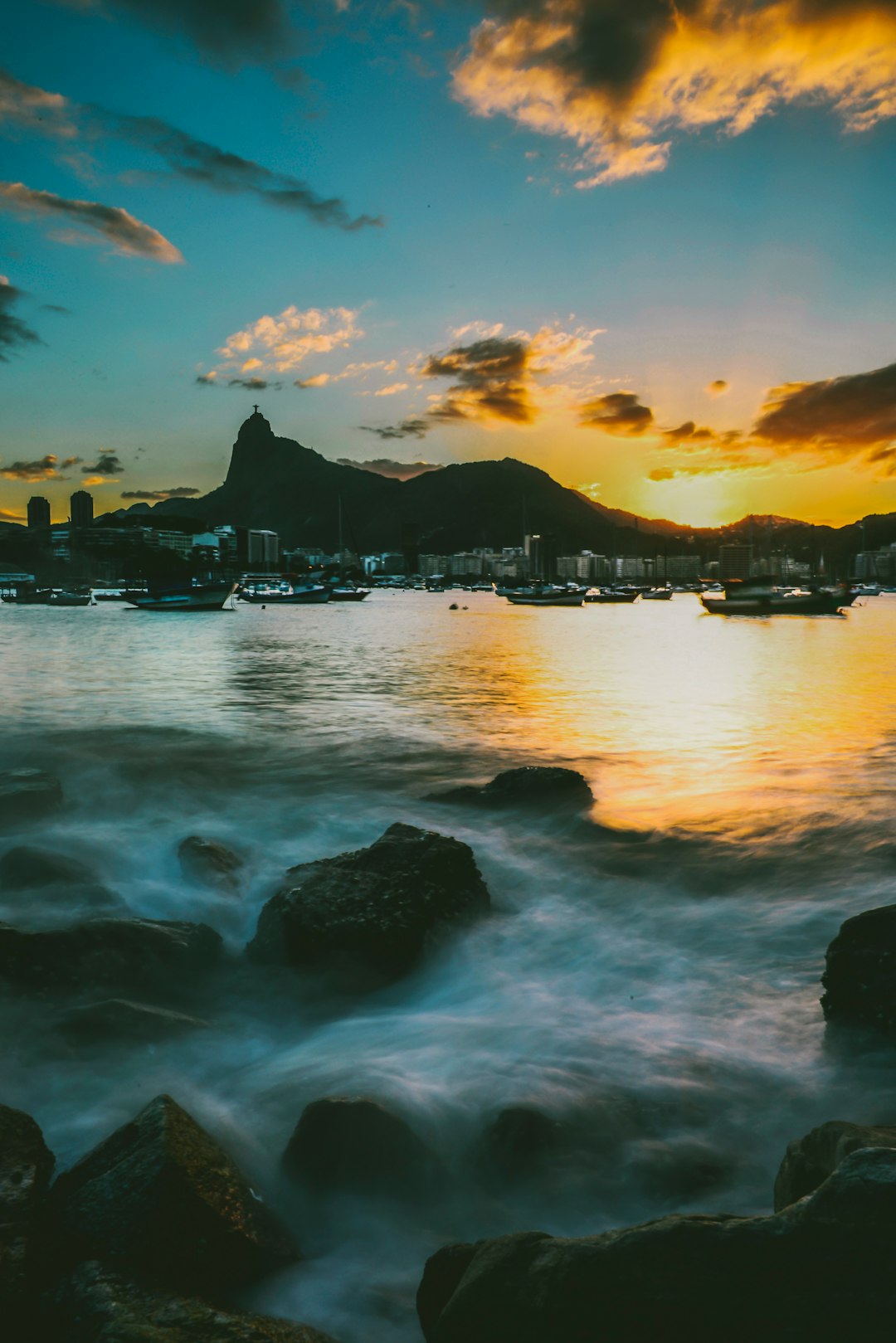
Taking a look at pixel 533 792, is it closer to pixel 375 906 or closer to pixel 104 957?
pixel 375 906

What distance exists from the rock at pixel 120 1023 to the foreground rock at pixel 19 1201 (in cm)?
158

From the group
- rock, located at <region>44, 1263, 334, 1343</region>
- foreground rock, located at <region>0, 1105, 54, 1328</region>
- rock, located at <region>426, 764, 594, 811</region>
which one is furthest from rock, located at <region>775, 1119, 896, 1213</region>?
rock, located at <region>426, 764, 594, 811</region>

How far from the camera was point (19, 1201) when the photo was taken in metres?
2.92

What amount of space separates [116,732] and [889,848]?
13.3m

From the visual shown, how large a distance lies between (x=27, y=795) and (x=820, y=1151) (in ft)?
31.0

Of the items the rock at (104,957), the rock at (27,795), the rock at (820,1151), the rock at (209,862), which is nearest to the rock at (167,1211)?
the rock at (820,1151)

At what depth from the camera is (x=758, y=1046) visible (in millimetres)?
4996

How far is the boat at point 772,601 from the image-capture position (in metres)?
69.6

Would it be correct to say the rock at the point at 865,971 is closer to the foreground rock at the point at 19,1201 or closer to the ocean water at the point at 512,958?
the ocean water at the point at 512,958

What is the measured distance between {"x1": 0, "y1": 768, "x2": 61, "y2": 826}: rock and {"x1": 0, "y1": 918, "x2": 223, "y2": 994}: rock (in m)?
4.25

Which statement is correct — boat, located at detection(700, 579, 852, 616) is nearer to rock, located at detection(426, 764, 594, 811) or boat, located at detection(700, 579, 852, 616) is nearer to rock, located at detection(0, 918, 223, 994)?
rock, located at detection(426, 764, 594, 811)

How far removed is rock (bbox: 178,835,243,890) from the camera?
7879 mm

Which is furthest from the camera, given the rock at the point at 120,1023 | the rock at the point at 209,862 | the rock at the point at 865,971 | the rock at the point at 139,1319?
the rock at the point at 209,862

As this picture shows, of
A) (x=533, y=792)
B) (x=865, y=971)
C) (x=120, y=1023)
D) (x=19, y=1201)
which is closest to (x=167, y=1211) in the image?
(x=19, y=1201)
